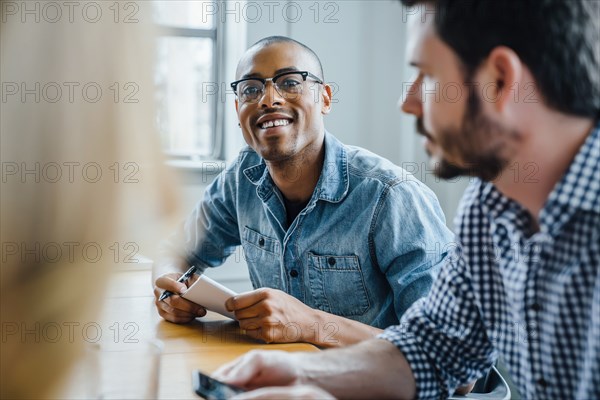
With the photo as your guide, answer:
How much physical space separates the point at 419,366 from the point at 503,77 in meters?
0.50

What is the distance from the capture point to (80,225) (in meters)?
0.59

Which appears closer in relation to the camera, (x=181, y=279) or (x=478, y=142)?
(x=478, y=142)

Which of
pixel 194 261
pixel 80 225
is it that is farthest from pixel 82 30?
pixel 194 261

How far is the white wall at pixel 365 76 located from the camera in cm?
306

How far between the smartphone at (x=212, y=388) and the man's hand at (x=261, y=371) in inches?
0.5

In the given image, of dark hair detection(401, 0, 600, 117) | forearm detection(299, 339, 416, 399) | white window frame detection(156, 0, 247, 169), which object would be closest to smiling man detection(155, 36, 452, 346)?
forearm detection(299, 339, 416, 399)

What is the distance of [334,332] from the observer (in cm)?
144

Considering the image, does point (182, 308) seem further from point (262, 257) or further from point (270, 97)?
point (270, 97)

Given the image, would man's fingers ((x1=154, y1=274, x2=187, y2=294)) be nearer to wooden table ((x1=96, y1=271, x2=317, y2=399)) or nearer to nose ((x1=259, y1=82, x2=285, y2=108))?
wooden table ((x1=96, y1=271, x2=317, y2=399))

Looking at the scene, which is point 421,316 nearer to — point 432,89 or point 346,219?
point 432,89

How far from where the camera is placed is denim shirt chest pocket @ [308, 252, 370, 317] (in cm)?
169

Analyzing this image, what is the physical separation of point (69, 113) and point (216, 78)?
262 centimetres

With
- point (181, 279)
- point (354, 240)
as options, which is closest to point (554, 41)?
point (354, 240)

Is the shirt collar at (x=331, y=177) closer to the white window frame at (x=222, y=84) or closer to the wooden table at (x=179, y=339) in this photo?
the wooden table at (x=179, y=339)
